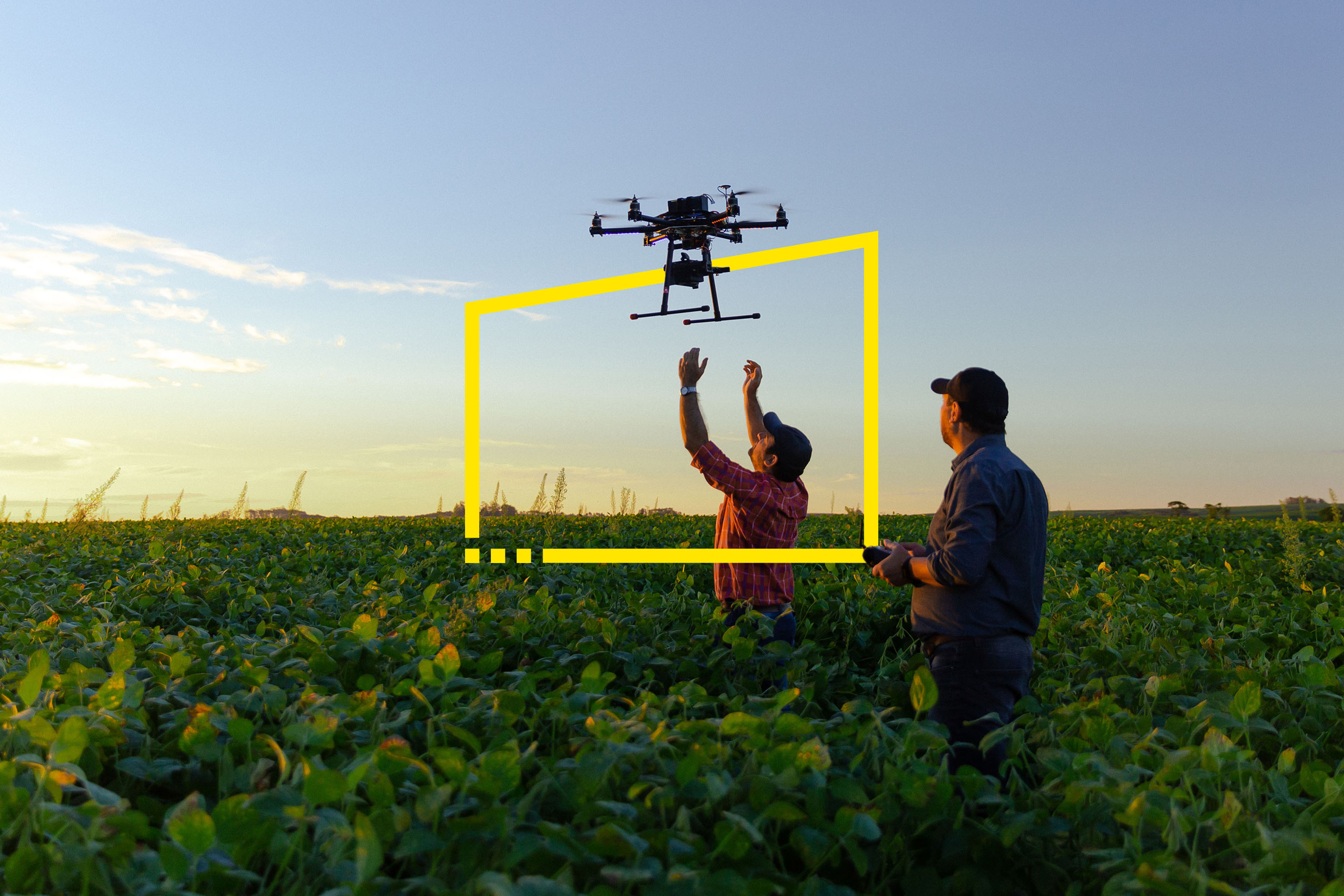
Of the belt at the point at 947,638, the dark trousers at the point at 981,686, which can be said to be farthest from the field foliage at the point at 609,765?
the belt at the point at 947,638

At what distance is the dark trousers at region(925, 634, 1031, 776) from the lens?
4117 mm

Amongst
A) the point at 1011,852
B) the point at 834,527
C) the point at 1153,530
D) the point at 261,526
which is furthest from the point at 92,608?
the point at 1153,530

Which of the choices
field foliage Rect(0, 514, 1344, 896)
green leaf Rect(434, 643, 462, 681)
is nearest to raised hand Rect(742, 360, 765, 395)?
field foliage Rect(0, 514, 1344, 896)

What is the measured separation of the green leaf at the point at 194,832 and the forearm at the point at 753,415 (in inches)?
180

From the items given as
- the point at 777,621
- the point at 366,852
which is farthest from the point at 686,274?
the point at 366,852

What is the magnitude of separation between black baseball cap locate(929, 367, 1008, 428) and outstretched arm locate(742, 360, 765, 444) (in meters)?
1.91

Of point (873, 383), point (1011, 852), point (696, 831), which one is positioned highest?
point (873, 383)

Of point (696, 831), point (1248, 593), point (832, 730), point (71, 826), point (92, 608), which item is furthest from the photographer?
point (1248, 593)

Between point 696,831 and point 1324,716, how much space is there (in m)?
3.18

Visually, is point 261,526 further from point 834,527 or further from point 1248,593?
point 1248,593

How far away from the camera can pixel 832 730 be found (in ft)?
10.3

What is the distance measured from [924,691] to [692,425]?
3116mm

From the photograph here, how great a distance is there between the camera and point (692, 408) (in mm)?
5820

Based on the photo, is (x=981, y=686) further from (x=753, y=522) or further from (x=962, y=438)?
(x=753, y=522)
